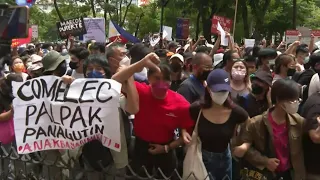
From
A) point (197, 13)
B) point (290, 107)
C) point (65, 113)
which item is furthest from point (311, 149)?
point (197, 13)

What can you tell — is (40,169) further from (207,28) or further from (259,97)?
(207,28)

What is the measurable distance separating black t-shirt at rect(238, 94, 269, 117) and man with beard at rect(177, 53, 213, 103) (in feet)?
1.52

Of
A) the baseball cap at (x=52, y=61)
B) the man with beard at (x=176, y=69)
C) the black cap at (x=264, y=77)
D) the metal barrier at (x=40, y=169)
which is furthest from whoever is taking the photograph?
the man with beard at (x=176, y=69)

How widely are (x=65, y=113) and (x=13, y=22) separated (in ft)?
3.80

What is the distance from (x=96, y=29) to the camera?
1144 cm

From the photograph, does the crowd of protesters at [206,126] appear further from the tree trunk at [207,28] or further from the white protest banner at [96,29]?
the tree trunk at [207,28]

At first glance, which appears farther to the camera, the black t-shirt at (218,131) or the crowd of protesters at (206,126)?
the black t-shirt at (218,131)

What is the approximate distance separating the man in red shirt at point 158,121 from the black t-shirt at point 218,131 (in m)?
0.25

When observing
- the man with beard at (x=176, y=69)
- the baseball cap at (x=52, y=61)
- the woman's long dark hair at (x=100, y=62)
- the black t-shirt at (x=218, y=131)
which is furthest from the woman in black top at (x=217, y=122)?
the man with beard at (x=176, y=69)

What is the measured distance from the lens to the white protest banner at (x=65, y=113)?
144 inches

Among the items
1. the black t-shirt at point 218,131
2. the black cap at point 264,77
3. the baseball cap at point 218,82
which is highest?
the baseball cap at point 218,82

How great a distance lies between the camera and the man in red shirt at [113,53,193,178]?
416cm

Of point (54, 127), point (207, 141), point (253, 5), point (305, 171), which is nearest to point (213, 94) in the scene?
point (207, 141)

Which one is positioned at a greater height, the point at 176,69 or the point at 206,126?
the point at 176,69
